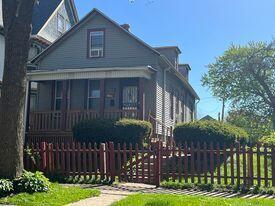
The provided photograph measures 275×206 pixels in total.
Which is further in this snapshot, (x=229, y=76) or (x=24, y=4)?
(x=229, y=76)

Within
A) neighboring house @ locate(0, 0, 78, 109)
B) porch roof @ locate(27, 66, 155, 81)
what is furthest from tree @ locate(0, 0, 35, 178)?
neighboring house @ locate(0, 0, 78, 109)

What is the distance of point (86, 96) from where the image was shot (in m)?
23.4

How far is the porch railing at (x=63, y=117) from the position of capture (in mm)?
20125

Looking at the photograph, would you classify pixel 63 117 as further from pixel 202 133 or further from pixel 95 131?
pixel 202 133

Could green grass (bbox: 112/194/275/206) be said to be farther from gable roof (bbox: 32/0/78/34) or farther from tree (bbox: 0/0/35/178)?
gable roof (bbox: 32/0/78/34)

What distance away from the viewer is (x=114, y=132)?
17.6 meters

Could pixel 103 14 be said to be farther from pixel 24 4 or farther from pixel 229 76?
pixel 229 76

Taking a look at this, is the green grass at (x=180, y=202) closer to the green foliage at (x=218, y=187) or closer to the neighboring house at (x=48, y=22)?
the green foliage at (x=218, y=187)

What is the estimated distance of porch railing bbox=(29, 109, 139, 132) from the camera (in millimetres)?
20125

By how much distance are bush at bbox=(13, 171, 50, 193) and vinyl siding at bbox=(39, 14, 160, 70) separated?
13.1 metres

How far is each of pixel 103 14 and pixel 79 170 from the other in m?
12.3

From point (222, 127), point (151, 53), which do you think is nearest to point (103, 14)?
point (151, 53)

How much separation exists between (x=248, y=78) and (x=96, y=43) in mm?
16401

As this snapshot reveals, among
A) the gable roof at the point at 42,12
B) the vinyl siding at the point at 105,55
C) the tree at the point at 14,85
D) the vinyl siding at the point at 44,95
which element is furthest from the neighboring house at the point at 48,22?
the tree at the point at 14,85
